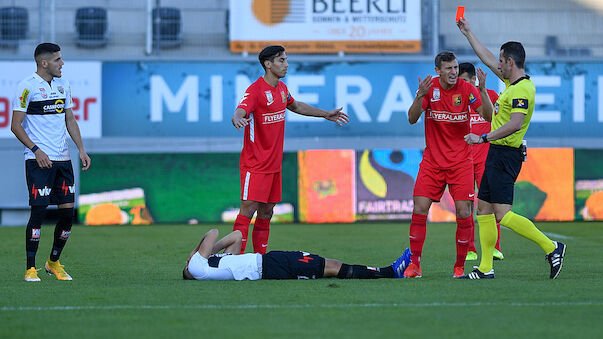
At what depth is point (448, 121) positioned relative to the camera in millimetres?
8867

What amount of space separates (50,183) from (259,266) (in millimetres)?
1964

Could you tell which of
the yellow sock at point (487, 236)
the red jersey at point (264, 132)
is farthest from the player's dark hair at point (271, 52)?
the yellow sock at point (487, 236)

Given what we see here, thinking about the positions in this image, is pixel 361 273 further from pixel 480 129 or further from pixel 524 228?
pixel 480 129

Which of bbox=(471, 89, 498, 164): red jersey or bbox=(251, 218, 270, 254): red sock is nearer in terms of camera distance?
bbox=(251, 218, 270, 254): red sock

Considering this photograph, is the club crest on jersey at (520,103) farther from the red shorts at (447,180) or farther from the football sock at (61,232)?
the football sock at (61,232)

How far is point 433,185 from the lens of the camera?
8.91 metres

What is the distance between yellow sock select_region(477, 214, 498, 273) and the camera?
8492 mm

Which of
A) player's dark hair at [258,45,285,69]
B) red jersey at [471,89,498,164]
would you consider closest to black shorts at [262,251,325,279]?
player's dark hair at [258,45,285,69]

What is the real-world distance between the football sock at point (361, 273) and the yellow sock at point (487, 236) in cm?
79

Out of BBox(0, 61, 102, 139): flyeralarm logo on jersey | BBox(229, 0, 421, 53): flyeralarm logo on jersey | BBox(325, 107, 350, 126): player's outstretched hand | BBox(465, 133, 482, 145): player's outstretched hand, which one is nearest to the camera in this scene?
BBox(465, 133, 482, 145): player's outstretched hand

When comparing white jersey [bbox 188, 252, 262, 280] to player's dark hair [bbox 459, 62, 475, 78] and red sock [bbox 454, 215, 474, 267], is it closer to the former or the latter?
red sock [bbox 454, 215, 474, 267]

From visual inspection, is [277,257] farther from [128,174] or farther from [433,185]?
[128,174]

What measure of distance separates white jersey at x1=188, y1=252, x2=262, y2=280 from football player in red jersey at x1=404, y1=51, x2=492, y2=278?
1.43m

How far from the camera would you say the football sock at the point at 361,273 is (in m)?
8.31
